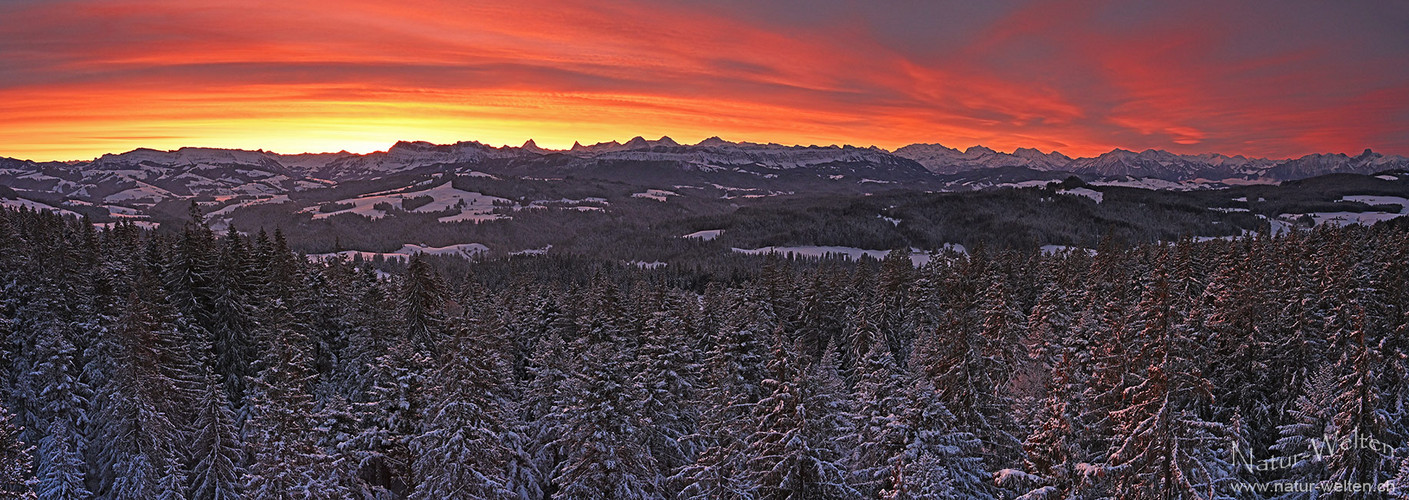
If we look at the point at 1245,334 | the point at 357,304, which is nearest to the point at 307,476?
the point at 357,304

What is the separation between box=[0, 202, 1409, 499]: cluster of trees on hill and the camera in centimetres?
2159

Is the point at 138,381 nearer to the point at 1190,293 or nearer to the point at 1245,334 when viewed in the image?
the point at 1245,334

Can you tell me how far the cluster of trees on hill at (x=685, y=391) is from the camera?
21.6m

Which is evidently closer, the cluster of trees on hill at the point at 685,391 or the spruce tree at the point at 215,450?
the cluster of trees on hill at the point at 685,391

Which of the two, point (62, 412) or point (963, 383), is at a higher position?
point (963, 383)

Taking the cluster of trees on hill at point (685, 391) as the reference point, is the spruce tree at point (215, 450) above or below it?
below

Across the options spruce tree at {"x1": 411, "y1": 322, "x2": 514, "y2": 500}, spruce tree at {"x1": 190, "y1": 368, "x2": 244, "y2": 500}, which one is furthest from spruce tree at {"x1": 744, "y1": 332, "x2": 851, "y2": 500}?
spruce tree at {"x1": 190, "y1": 368, "x2": 244, "y2": 500}

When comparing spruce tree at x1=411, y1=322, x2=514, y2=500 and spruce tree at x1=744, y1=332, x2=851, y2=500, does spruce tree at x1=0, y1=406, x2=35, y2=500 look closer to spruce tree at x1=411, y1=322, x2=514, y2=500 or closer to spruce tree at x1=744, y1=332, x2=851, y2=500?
spruce tree at x1=411, y1=322, x2=514, y2=500

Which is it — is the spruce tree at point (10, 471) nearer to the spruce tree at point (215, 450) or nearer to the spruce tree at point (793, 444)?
the spruce tree at point (215, 450)

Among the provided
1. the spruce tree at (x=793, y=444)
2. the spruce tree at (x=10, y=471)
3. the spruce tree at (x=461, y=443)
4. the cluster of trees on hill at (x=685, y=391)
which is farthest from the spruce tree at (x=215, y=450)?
the spruce tree at (x=793, y=444)

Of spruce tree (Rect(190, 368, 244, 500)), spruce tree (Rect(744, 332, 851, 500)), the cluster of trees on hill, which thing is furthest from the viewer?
spruce tree (Rect(190, 368, 244, 500))

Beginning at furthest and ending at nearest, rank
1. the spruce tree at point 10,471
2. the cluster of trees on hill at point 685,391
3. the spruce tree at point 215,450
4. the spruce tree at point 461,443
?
the spruce tree at point 215,450 → the spruce tree at point 461,443 → the cluster of trees on hill at point 685,391 → the spruce tree at point 10,471

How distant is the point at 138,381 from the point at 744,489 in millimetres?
27042

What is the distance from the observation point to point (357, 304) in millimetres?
44594
